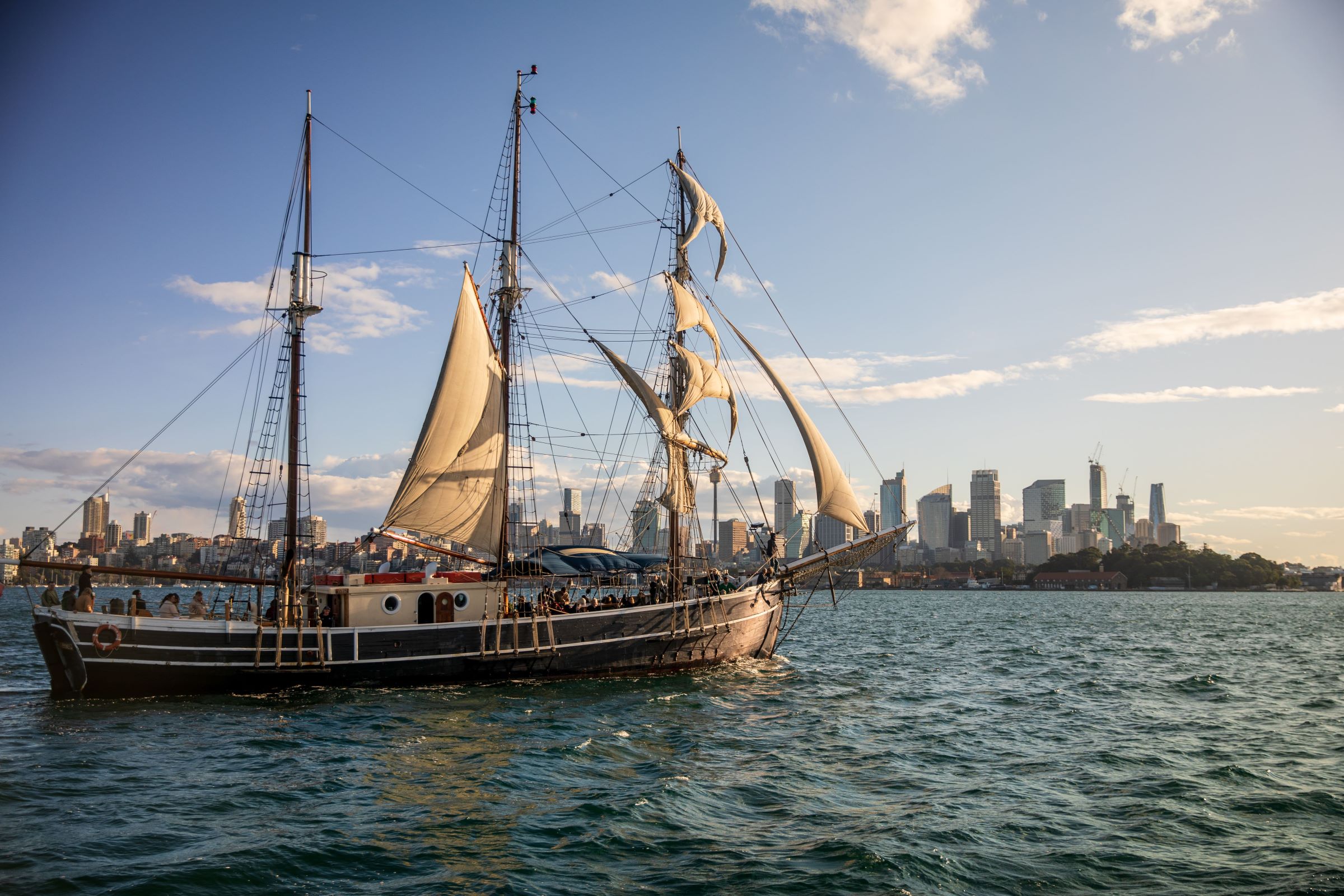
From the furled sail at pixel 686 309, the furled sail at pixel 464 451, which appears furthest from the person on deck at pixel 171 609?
the furled sail at pixel 686 309

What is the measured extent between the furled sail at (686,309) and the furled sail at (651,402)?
3600 millimetres

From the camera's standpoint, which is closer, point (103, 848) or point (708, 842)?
point (103, 848)

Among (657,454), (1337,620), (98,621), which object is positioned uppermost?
(657,454)

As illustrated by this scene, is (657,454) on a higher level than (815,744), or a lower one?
higher

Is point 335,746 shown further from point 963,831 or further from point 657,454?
point 657,454

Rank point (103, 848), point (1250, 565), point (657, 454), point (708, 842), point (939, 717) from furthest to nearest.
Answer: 1. point (1250, 565)
2. point (657, 454)
3. point (939, 717)
4. point (708, 842)
5. point (103, 848)

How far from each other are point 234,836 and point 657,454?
26582 mm

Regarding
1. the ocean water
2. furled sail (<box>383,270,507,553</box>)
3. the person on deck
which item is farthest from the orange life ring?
furled sail (<box>383,270,507,553</box>)

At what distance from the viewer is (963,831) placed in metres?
14.9

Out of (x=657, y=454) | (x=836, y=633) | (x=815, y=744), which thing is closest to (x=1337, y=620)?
(x=836, y=633)

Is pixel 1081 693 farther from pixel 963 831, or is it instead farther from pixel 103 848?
pixel 103 848

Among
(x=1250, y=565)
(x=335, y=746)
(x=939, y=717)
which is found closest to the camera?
(x=335, y=746)

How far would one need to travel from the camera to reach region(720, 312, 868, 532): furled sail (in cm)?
3641

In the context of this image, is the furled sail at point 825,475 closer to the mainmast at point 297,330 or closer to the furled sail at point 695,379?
the furled sail at point 695,379
